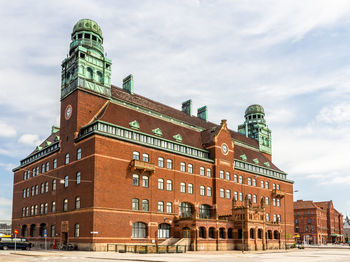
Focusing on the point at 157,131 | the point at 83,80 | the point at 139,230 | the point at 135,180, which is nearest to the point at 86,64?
the point at 83,80

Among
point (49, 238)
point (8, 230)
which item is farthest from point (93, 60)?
point (8, 230)

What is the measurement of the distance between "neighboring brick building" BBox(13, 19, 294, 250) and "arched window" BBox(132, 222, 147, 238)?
144mm

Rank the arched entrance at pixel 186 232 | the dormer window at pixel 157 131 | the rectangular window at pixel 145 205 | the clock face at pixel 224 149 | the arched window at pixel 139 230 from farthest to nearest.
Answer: the clock face at pixel 224 149
the dormer window at pixel 157 131
the arched entrance at pixel 186 232
the rectangular window at pixel 145 205
the arched window at pixel 139 230

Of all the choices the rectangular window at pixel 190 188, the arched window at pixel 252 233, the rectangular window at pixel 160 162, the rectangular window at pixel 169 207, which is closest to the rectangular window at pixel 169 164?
the rectangular window at pixel 160 162

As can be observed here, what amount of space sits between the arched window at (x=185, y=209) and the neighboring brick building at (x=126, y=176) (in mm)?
169

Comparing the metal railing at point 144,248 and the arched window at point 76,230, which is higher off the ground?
the arched window at point 76,230

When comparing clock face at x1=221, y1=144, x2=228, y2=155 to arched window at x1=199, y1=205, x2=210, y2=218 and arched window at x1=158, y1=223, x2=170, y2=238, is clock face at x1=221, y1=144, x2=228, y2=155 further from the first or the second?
arched window at x1=158, y1=223, x2=170, y2=238

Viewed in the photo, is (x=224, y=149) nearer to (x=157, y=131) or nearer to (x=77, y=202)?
(x=157, y=131)

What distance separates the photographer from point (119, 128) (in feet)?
187

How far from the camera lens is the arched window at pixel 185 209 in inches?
2519

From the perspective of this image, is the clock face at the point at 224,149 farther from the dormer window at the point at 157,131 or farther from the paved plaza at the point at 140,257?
the paved plaza at the point at 140,257

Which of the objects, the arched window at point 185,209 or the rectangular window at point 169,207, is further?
the arched window at point 185,209

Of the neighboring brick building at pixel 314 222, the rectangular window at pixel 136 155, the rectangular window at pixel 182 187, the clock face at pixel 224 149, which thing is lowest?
the neighboring brick building at pixel 314 222

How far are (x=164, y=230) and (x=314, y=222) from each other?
10149 cm
